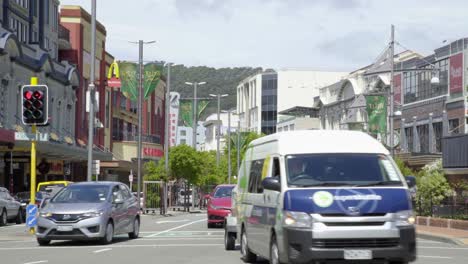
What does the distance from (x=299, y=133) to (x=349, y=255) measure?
8.65ft

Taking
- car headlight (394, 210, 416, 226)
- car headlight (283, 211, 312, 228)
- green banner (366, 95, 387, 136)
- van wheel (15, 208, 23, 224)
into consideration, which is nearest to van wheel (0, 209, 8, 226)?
van wheel (15, 208, 23, 224)

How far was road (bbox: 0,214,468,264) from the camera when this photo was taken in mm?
17734

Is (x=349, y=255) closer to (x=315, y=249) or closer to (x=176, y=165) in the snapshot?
(x=315, y=249)

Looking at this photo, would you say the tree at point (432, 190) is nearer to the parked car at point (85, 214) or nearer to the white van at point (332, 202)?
the parked car at point (85, 214)

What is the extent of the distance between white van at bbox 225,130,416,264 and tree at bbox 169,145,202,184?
50210 mm

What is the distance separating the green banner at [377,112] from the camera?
4975 cm

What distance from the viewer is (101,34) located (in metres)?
70.8

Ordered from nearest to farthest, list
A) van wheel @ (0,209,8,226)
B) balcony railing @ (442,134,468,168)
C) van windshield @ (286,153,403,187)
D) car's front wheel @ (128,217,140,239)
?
van windshield @ (286,153,403,187) < car's front wheel @ (128,217,140,239) < van wheel @ (0,209,8,226) < balcony railing @ (442,134,468,168)

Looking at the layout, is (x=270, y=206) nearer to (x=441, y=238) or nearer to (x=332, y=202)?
(x=332, y=202)

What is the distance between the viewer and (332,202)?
12.7m

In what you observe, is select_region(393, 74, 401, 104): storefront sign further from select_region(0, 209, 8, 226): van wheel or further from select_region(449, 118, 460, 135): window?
select_region(0, 209, 8, 226): van wheel

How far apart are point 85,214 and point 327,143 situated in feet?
30.9

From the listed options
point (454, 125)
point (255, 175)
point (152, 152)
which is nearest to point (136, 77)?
point (454, 125)

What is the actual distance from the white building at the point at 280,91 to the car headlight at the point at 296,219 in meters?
116
